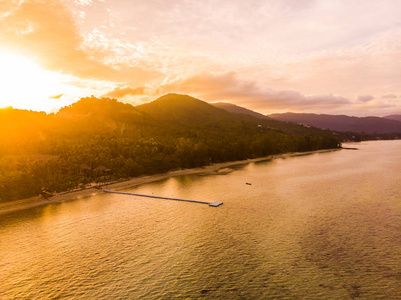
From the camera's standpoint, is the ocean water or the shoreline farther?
the shoreline

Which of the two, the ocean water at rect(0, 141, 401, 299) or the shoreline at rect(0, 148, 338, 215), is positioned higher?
the shoreline at rect(0, 148, 338, 215)

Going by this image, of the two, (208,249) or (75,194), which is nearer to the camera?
(208,249)

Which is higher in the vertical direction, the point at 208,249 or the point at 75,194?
the point at 75,194

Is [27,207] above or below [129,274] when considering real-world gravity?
above

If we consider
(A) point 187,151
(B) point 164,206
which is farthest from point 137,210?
(A) point 187,151

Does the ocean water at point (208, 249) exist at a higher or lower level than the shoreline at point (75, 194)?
lower

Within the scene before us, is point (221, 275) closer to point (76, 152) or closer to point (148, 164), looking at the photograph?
point (148, 164)

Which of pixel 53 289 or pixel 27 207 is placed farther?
pixel 27 207

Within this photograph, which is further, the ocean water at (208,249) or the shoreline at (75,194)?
the shoreline at (75,194)
